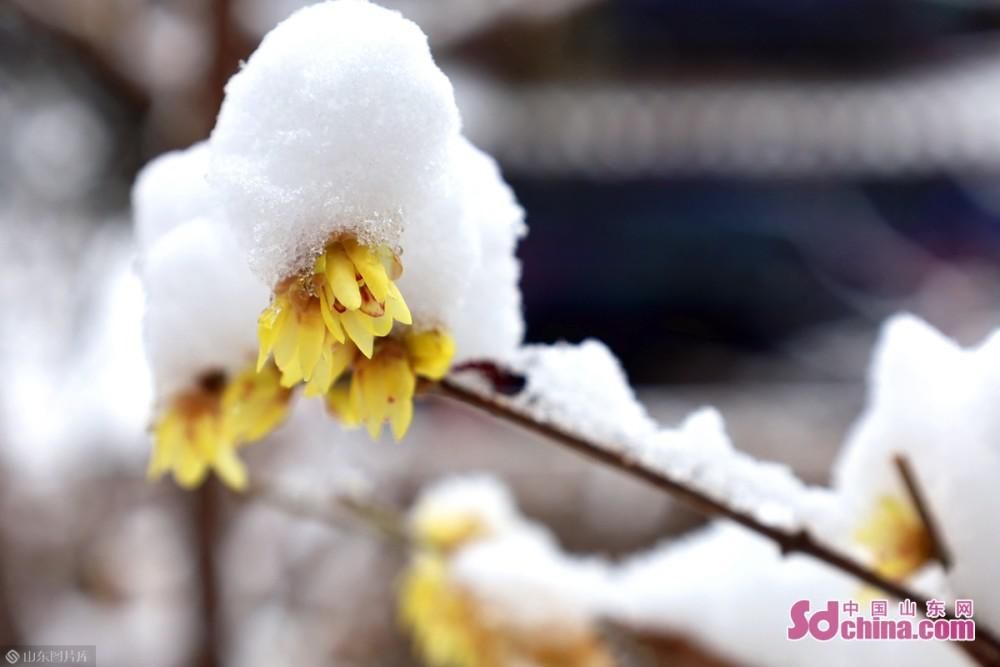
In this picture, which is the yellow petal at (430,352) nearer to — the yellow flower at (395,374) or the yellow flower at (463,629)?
the yellow flower at (395,374)

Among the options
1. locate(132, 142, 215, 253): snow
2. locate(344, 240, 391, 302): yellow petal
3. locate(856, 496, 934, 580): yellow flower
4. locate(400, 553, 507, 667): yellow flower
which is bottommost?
locate(856, 496, 934, 580): yellow flower

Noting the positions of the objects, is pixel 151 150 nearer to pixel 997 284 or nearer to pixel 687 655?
pixel 687 655

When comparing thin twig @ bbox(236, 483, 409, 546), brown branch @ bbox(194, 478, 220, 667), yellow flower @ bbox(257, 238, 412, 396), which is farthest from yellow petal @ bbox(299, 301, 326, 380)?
brown branch @ bbox(194, 478, 220, 667)

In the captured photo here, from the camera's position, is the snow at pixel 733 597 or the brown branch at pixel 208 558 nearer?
the snow at pixel 733 597

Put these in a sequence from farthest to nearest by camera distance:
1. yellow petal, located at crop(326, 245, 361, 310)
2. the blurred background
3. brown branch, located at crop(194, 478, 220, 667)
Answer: the blurred background, brown branch, located at crop(194, 478, 220, 667), yellow petal, located at crop(326, 245, 361, 310)

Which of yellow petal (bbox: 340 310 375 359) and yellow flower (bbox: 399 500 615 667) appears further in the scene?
yellow flower (bbox: 399 500 615 667)

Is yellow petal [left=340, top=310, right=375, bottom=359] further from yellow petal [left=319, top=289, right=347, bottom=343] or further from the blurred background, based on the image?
the blurred background
